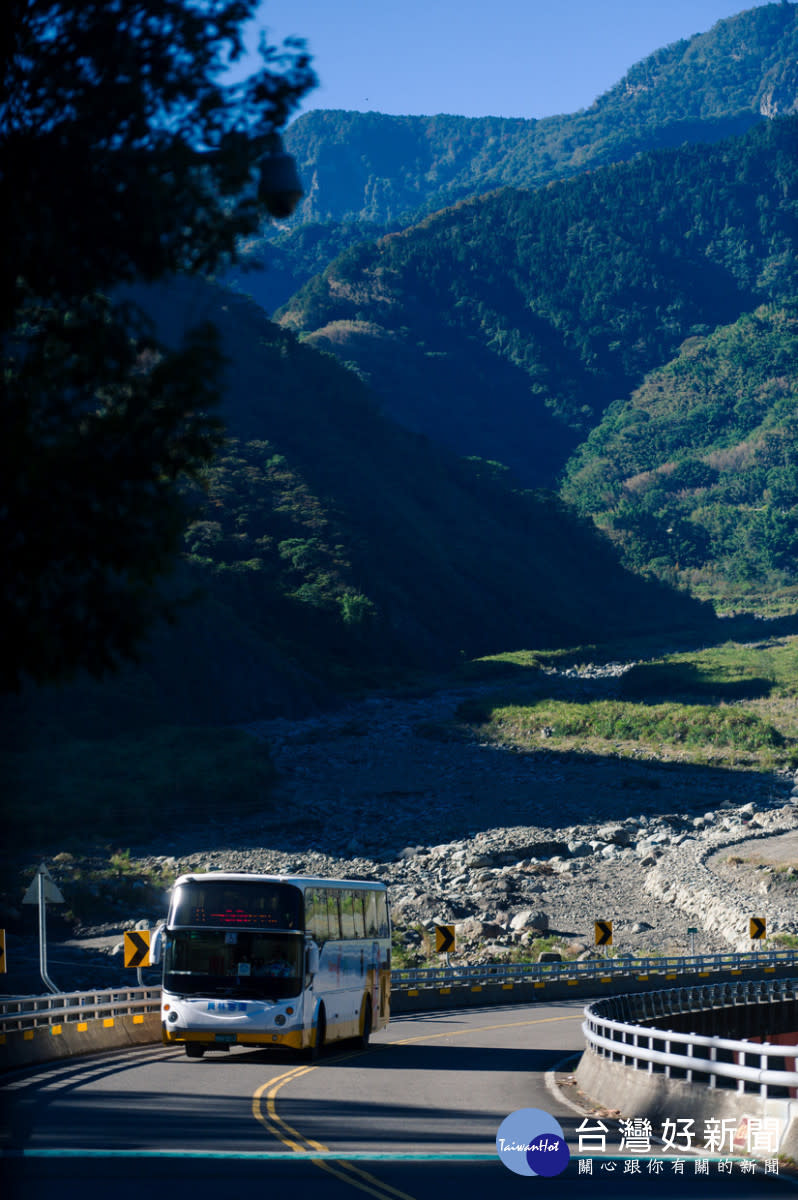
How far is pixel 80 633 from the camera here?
8.04 meters

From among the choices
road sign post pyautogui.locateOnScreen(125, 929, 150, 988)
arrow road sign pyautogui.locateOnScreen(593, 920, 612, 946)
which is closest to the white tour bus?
road sign post pyautogui.locateOnScreen(125, 929, 150, 988)

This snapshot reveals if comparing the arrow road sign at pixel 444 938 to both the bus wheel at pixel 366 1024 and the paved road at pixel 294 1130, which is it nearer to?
the bus wheel at pixel 366 1024

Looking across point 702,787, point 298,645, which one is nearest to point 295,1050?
point 702,787

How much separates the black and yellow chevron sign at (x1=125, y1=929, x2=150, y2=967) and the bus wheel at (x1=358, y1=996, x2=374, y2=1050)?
3.59 meters

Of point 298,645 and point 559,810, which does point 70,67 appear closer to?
point 559,810

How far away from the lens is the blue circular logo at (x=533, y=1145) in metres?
→ 11.8

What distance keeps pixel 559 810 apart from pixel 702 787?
1134 centimetres

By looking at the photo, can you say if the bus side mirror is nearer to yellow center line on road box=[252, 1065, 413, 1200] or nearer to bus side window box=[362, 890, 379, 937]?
yellow center line on road box=[252, 1065, 413, 1200]

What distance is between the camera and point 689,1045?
14.7 m

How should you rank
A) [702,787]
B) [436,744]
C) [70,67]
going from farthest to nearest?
[436,744], [702,787], [70,67]

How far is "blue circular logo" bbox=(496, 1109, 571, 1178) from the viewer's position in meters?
11.8

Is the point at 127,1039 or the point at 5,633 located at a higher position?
the point at 5,633

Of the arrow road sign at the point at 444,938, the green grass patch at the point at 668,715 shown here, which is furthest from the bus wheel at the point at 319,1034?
the green grass patch at the point at 668,715

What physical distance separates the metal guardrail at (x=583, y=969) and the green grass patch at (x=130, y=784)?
38227mm
